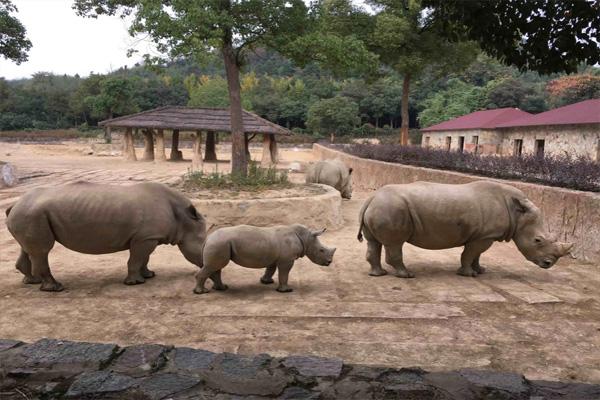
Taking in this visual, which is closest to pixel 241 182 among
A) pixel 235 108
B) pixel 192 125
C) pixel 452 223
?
pixel 235 108

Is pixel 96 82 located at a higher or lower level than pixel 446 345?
higher

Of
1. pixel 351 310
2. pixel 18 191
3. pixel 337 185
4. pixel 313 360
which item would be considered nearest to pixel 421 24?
pixel 337 185

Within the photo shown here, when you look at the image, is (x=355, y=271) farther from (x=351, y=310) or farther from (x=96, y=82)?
(x=96, y=82)

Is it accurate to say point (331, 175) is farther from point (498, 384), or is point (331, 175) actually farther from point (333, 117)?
point (333, 117)

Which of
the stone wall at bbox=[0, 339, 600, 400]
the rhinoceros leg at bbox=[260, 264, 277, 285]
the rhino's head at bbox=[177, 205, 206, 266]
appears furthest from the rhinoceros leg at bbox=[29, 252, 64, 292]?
the stone wall at bbox=[0, 339, 600, 400]

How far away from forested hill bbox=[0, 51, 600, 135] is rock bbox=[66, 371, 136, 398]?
46.6 metres

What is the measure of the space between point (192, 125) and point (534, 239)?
21.3 m

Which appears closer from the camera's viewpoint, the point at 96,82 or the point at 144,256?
the point at 144,256

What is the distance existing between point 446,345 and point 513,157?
7925 millimetres

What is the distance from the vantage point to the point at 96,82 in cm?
5788

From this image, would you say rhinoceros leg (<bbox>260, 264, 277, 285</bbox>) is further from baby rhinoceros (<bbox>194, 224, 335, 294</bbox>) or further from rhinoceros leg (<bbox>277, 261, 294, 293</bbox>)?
rhinoceros leg (<bbox>277, 261, 294, 293</bbox>)

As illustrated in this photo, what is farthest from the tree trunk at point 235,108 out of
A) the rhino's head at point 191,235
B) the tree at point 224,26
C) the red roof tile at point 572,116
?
the red roof tile at point 572,116

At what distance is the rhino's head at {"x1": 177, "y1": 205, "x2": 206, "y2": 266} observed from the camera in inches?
242

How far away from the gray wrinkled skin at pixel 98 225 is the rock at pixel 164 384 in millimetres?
3256
